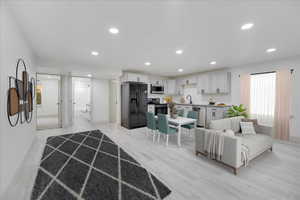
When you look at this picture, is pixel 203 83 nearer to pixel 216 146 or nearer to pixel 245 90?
pixel 245 90

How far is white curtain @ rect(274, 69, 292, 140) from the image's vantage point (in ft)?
11.6

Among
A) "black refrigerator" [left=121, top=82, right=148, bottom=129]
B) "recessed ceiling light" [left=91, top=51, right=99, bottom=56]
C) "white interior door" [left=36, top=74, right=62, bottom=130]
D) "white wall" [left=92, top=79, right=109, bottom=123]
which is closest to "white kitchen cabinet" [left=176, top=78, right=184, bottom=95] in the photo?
"black refrigerator" [left=121, top=82, right=148, bottom=129]

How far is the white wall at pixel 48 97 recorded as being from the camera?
7238 mm

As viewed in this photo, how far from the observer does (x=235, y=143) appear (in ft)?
6.50

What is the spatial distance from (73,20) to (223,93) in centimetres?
543

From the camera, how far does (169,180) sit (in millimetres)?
1855

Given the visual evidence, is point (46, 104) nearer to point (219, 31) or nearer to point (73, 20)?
point (73, 20)

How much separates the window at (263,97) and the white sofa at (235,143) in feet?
5.00

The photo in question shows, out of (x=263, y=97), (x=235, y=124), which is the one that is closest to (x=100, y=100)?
(x=235, y=124)

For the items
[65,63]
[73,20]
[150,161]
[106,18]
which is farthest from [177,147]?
[65,63]

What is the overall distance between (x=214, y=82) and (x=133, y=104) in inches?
143

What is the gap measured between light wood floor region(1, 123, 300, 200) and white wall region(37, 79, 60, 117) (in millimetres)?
5542

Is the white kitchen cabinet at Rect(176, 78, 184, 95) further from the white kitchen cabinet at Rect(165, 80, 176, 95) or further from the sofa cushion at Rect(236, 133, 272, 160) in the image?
the sofa cushion at Rect(236, 133, 272, 160)

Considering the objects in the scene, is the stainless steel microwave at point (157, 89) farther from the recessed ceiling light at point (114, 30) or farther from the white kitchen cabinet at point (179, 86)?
the recessed ceiling light at point (114, 30)
